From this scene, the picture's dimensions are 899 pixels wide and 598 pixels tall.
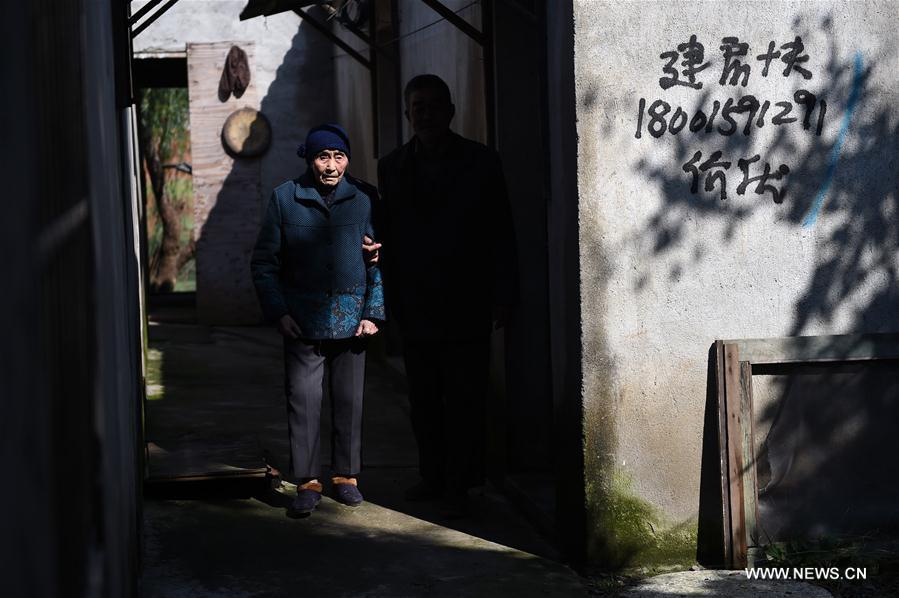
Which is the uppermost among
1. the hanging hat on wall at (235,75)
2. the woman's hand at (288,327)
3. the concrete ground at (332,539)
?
the hanging hat on wall at (235,75)

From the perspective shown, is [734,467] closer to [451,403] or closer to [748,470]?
[748,470]

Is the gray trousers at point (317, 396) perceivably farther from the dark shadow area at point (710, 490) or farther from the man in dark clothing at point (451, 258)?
the dark shadow area at point (710, 490)

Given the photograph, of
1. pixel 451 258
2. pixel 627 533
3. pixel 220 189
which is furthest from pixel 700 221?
pixel 220 189

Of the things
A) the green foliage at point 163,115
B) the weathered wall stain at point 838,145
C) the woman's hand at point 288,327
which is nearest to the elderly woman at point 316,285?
the woman's hand at point 288,327

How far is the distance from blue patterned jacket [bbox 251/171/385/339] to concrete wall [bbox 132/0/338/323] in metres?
7.89

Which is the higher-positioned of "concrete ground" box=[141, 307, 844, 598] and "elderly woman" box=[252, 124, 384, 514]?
"elderly woman" box=[252, 124, 384, 514]

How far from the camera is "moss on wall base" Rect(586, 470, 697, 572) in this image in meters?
4.29

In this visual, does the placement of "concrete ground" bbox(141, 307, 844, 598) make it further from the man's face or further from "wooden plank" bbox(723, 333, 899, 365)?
the man's face

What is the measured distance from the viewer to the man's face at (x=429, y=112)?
511 cm

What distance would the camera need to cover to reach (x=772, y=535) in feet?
14.4

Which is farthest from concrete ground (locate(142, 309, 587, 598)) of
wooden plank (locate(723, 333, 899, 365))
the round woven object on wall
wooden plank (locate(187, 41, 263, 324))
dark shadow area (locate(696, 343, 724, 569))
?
the round woven object on wall

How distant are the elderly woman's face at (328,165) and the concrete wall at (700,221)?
1.30 meters

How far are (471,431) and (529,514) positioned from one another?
0.43 m

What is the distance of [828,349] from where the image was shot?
14.2ft
